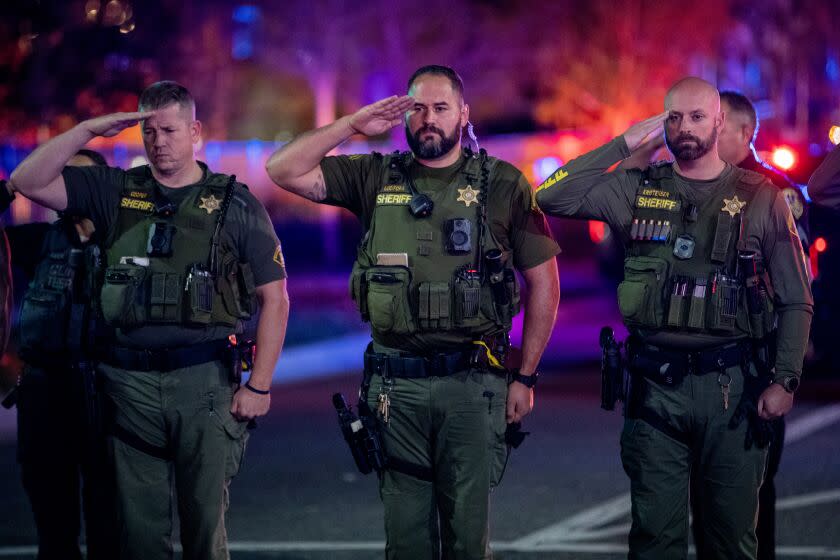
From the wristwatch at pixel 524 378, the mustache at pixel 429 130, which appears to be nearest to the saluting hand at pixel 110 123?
the mustache at pixel 429 130

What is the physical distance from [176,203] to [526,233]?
60.7 inches

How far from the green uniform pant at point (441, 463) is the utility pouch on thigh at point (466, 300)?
0.25 metres

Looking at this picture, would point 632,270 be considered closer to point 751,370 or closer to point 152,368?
point 751,370

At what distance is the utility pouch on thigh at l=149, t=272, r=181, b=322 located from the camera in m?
5.84

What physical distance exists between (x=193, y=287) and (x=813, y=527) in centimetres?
423

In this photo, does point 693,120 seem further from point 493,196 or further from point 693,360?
point 693,360

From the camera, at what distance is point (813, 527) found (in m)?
8.07

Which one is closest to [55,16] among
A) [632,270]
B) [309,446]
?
[309,446]

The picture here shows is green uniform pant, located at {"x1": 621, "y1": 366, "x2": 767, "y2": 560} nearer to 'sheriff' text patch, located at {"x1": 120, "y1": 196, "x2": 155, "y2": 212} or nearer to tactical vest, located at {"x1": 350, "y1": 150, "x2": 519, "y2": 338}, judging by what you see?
tactical vest, located at {"x1": 350, "y1": 150, "x2": 519, "y2": 338}

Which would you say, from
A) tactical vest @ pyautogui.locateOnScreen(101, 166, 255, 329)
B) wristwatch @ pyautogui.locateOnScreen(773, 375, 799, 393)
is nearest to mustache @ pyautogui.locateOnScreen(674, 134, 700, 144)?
wristwatch @ pyautogui.locateOnScreen(773, 375, 799, 393)

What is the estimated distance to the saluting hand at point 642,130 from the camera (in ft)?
19.3

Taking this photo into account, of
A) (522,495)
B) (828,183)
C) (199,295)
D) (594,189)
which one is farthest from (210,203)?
(522,495)

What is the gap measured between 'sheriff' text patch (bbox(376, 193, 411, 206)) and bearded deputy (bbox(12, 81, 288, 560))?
54 centimetres

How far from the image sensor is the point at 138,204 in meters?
6.00
